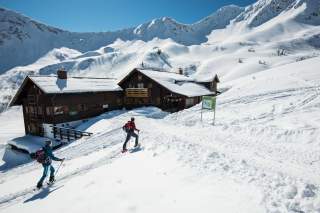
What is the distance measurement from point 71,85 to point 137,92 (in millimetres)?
10265

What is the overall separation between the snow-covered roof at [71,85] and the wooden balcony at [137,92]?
1.63 meters

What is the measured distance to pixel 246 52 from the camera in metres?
124

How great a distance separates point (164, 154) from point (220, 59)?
113845mm

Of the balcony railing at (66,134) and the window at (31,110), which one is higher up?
the window at (31,110)

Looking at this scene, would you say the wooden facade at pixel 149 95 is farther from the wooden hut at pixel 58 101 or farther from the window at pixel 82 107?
the window at pixel 82 107

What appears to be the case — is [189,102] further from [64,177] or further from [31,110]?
[64,177]

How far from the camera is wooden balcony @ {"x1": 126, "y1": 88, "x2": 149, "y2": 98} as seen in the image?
35.7m

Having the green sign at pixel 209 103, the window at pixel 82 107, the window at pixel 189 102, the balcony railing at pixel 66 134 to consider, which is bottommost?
the balcony railing at pixel 66 134

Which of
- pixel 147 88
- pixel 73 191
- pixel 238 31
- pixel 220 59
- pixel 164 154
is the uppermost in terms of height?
pixel 238 31

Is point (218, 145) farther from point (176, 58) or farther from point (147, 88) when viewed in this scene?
point (176, 58)

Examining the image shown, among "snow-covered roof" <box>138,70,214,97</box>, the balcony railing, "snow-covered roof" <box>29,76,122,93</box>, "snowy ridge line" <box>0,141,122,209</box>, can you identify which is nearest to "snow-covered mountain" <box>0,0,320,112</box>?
"snow-covered roof" <box>138,70,214,97</box>

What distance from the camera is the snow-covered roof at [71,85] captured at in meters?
27.3

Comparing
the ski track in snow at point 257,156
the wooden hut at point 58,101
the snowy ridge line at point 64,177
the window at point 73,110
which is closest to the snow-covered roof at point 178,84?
the wooden hut at point 58,101

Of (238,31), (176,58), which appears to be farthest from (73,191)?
(238,31)
